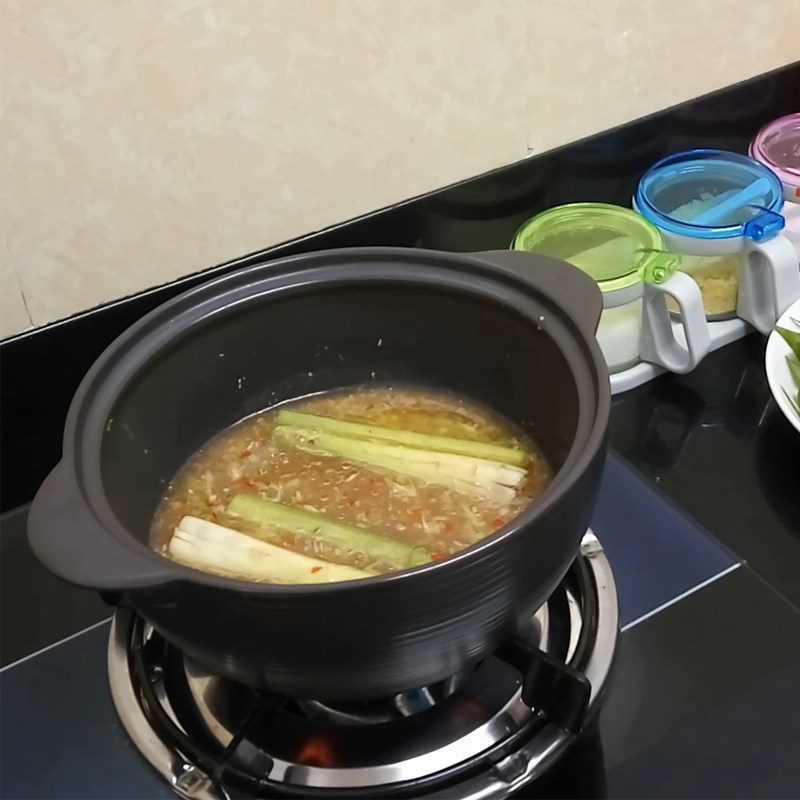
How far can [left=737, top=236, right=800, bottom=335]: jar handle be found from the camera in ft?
3.00

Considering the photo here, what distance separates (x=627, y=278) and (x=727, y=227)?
138mm

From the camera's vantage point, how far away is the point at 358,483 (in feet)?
2.40

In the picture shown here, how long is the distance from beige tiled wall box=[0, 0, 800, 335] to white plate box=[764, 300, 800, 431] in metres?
0.29

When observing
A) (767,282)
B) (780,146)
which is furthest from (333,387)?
(780,146)

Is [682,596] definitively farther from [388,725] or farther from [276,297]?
[276,297]

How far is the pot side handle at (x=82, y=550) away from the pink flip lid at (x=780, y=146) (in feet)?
2.69

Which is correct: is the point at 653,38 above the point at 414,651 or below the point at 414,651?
above

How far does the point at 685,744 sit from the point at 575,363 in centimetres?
29

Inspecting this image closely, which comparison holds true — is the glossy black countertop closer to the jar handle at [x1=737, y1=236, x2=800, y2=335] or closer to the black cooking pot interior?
the jar handle at [x1=737, y1=236, x2=800, y2=335]

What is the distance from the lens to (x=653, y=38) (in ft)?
3.16

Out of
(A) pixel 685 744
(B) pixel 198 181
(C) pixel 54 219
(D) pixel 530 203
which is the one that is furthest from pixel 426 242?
(A) pixel 685 744

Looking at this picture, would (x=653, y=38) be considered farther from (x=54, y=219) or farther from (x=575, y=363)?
(x=54, y=219)

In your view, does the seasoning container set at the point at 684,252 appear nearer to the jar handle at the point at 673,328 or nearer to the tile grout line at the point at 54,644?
the jar handle at the point at 673,328

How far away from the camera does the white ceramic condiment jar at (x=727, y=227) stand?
36.4 inches
